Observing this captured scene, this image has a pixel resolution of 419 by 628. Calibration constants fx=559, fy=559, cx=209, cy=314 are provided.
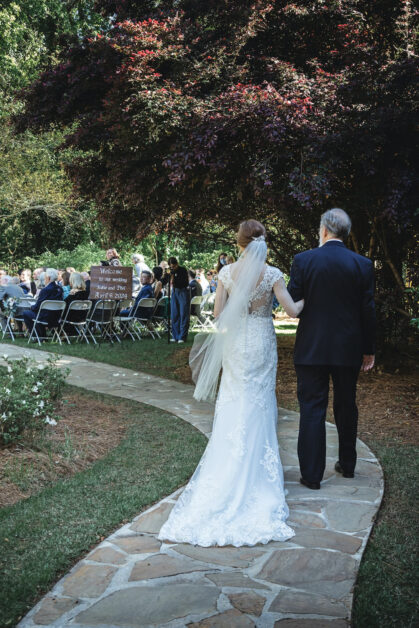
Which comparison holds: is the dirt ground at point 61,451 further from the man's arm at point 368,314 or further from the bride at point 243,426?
the man's arm at point 368,314

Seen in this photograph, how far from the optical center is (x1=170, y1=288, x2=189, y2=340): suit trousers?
43.4 ft

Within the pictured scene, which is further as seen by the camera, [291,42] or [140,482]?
[291,42]

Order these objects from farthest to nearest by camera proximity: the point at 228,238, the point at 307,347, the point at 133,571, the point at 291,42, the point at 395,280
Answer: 1. the point at 228,238
2. the point at 395,280
3. the point at 291,42
4. the point at 307,347
5. the point at 133,571

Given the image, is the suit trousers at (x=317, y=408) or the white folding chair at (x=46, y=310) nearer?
the suit trousers at (x=317, y=408)

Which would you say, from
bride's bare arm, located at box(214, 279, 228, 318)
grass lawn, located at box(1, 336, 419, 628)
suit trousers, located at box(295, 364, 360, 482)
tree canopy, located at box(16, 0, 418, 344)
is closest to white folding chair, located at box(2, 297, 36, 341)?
grass lawn, located at box(1, 336, 419, 628)

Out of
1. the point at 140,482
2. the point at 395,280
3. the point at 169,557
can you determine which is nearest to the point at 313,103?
the point at 395,280

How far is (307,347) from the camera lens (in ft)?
14.1

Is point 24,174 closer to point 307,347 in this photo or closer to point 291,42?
point 291,42

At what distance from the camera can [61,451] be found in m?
5.03

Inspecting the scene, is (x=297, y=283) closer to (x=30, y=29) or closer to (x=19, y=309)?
(x=19, y=309)

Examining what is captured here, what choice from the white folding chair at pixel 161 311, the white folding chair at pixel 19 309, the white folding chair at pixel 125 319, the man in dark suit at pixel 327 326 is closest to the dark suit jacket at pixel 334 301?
the man in dark suit at pixel 327 326

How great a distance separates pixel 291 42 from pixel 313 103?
205cm

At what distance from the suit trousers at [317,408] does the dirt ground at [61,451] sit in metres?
1.93

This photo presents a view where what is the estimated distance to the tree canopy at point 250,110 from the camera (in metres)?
6.68
